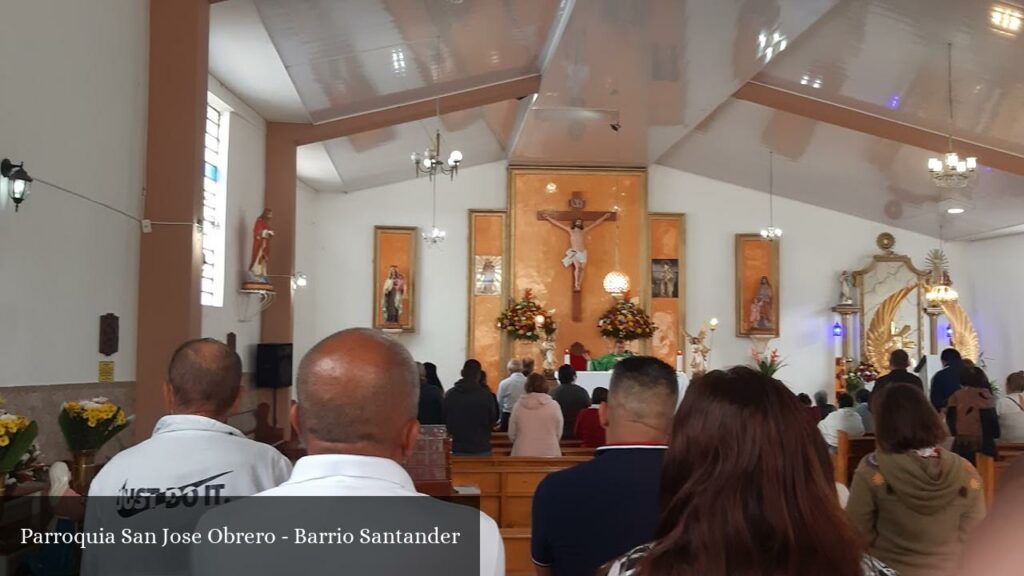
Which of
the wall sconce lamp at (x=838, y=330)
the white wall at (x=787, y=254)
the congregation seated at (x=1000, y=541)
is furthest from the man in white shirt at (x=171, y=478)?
the wall sconce lamp at (x=838, y=330)

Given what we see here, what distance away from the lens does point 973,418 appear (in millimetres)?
7984

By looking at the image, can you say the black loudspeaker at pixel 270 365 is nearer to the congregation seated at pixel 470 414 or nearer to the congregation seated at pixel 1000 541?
the congregation seated at pixel 470 414

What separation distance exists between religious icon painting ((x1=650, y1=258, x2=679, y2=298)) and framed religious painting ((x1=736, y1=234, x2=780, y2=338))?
1.01 m

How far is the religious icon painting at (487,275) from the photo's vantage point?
16031mm

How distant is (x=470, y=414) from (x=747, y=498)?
20.4 ft

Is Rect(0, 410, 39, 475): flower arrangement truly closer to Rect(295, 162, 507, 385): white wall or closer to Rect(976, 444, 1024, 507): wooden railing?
Rect(976, 444, 1024, 507): wooden railing

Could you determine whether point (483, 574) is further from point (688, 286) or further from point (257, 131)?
point (688, 286)

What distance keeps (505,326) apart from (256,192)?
5.35 metres

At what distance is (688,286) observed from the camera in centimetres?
1628

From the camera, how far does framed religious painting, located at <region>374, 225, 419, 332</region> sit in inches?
619

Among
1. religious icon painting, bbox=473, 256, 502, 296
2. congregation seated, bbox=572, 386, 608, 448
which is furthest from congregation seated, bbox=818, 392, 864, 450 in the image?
religious icon painting, bbox=473, 256, 502, 296

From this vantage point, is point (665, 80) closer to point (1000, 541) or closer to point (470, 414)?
point (470, 414)

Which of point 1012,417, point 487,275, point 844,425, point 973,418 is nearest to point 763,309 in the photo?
point 487,275

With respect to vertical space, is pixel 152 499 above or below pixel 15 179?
below
